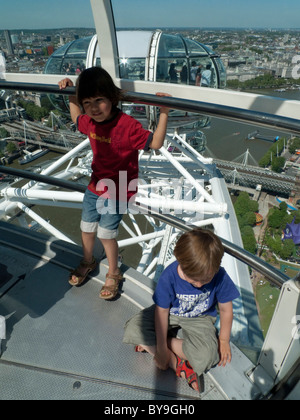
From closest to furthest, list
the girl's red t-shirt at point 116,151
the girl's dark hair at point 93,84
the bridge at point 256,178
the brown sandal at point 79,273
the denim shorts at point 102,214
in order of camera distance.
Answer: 1. the girl's dark hair at point 93,84
2. the girl's red t-shirt at point 116,151
3. the denim shorts at point 102,214
4. the brown sandal at point 79,273
5. the bridge at point 256,178

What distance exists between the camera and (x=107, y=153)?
1.80 metres

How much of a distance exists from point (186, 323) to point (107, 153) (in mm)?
1065

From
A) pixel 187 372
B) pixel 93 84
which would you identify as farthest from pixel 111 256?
pixel 93 84

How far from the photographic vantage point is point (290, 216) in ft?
82.4

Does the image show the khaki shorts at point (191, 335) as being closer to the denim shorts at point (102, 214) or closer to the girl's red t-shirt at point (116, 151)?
the denim shorts at point (102, 214)

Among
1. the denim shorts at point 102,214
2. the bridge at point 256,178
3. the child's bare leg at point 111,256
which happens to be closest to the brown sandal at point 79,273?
the child's bare leg at point 111,256

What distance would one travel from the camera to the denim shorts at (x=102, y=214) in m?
1.91

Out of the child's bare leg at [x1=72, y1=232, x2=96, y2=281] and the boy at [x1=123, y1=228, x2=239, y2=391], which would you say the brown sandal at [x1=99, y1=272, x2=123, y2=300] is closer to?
the child's bare leg at [x1=72, y1=232, x2=96, y2=281]

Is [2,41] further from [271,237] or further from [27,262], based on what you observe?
[271,237]

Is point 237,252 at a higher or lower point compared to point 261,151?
higher

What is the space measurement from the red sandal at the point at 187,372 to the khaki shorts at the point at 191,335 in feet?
0.22

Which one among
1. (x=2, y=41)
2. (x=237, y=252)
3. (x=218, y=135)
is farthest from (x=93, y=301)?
(x=218, y=135)

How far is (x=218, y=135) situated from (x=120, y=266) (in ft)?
122
